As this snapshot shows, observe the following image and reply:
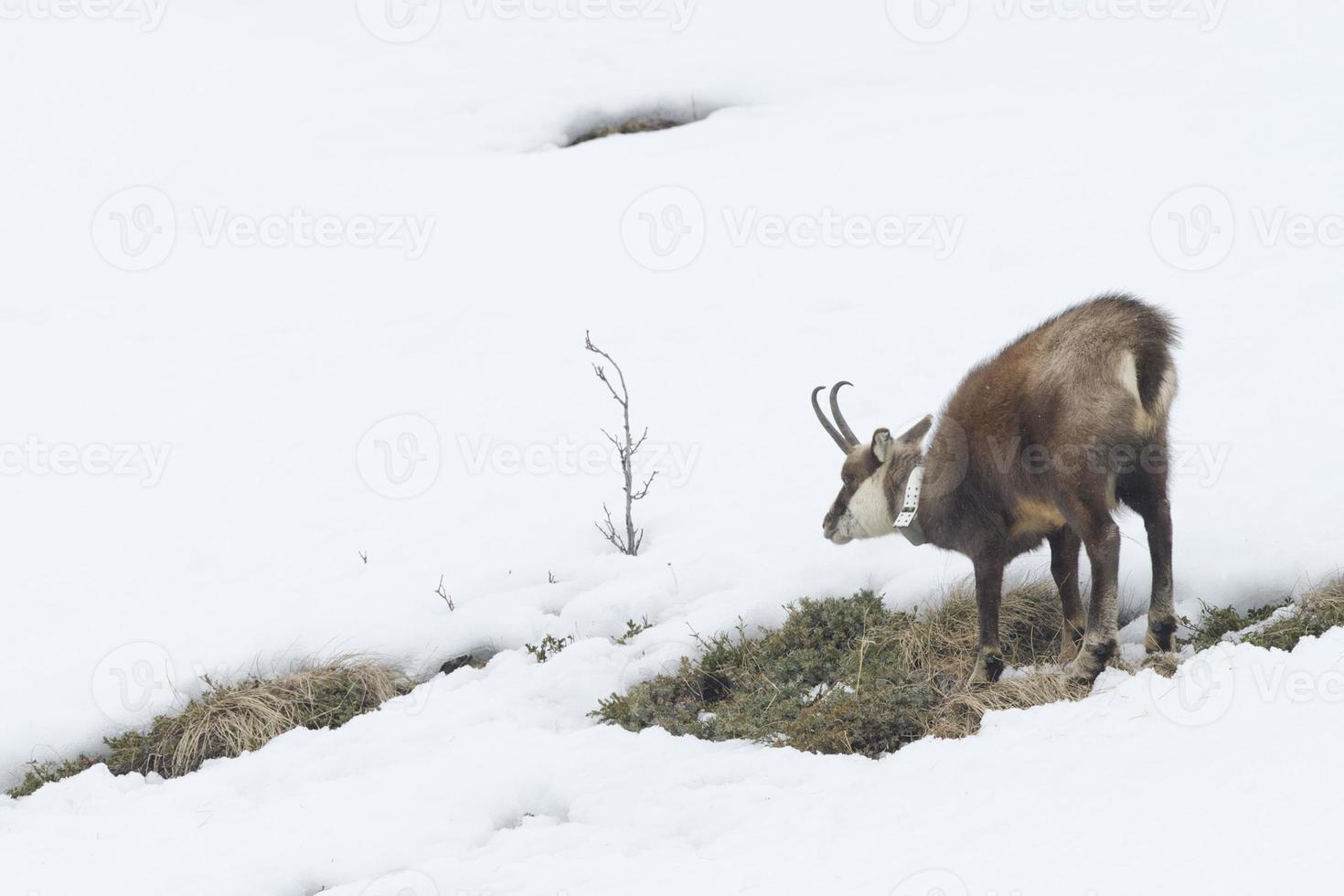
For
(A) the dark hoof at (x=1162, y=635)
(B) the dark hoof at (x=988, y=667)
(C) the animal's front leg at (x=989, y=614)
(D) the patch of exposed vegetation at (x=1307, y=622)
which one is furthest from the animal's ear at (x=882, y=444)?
(D) the patch of exposed vegetation at (x=1307, y=622)

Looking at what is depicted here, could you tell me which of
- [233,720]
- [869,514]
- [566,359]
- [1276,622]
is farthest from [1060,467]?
[566,359]

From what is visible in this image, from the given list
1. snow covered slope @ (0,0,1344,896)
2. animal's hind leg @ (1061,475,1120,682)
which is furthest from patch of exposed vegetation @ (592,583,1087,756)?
snow covered slope @ (0,0,1344,896)

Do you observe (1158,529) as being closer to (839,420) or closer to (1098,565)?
(1098,565)

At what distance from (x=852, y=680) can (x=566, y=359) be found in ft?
20.1

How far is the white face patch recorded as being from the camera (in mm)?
7004

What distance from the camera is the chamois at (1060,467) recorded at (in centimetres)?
593

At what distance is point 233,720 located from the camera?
7215mm

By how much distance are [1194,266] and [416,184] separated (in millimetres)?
A: 9530

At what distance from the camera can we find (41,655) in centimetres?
798

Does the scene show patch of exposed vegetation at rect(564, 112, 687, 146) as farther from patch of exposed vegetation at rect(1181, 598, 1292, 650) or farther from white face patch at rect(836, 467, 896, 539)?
patch of exposed vegetation at rect(1181, 598, 1292, 650)

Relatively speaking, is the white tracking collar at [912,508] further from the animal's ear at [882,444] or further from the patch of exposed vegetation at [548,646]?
the patch of exposed vegetation at [548,646]

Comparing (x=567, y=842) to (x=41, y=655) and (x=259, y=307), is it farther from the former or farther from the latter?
(x=259, y=307)

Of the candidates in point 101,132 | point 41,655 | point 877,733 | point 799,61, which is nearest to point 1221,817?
point 877,733

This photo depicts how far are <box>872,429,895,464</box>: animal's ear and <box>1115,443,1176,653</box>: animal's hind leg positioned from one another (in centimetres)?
132
